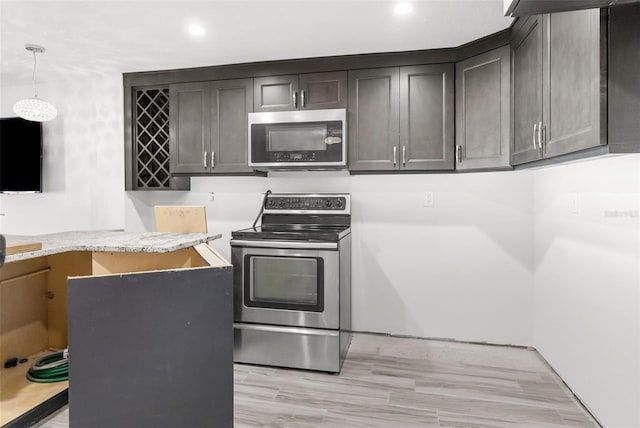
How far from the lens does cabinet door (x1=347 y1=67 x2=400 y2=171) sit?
8.99ft

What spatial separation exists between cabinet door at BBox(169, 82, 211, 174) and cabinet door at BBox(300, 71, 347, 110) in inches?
31.9

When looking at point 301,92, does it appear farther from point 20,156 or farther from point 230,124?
point 20,156

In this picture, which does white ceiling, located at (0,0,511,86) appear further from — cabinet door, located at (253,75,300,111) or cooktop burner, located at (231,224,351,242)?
cooktop burner, located at (231,224,351,242)

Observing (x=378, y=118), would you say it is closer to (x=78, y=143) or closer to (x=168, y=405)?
(x=168, y=405)

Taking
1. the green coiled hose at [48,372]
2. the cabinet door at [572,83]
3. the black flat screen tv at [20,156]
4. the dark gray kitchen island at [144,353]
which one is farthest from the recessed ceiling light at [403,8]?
the black flat screen tv at [20,156]

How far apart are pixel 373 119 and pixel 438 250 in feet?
3.86

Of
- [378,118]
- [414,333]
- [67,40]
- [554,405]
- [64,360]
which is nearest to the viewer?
[64,360]

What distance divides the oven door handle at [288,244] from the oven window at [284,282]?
3.2 inches

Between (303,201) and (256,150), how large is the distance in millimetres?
600

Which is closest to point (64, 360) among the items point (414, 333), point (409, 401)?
point (409, 401)

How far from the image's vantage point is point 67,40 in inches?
101

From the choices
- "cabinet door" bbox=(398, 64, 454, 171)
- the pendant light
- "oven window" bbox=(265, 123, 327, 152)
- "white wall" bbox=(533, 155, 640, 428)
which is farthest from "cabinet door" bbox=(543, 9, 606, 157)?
the pendant light

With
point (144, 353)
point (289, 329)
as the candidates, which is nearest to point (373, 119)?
point (289, 329)

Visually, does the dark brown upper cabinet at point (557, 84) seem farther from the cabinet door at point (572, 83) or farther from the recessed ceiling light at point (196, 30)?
the recessed ceiling light at point (196, 30)
